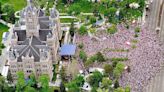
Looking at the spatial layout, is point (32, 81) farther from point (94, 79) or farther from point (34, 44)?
point (94, 79)

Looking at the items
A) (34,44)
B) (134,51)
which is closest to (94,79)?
(134,51)

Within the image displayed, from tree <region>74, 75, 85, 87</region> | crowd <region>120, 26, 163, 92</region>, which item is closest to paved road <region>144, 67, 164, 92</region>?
crowd <region>120, 26, 163, 92</region>

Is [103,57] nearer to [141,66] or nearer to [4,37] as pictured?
[141,66]

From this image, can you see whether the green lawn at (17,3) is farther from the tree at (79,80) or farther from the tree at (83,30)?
the tree at (79,80)

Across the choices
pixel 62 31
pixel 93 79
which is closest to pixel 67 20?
pixel 62 31

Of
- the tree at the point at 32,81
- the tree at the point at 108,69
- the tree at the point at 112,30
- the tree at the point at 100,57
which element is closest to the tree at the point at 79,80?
the tree at the point at 108,69

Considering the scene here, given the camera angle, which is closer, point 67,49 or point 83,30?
point 67,49
